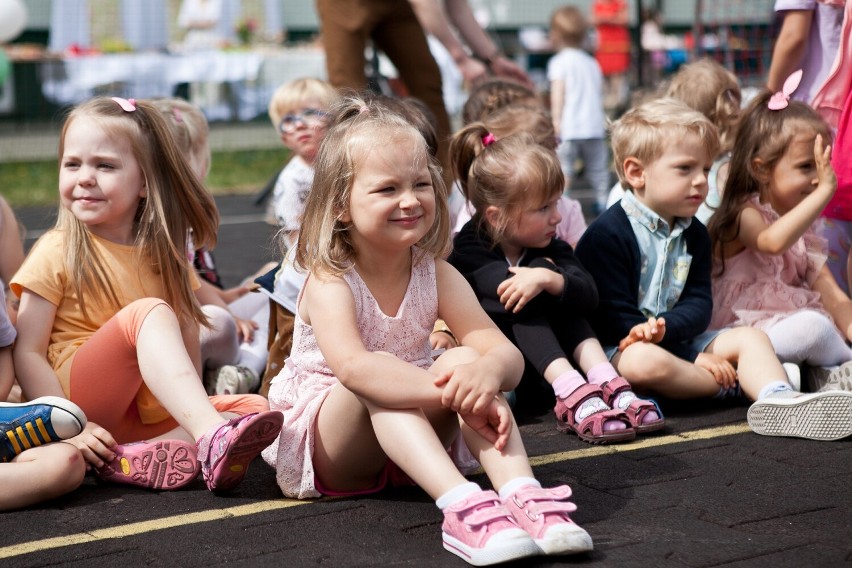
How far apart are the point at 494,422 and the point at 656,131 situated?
165cm

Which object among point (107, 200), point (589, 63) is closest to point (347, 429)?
point (107, 200)

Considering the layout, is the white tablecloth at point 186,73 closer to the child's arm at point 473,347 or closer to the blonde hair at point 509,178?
the blonde hair at point 509,178

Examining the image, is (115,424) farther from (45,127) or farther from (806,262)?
(45,127)

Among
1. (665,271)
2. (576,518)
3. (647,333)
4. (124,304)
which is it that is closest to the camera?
(576,518)

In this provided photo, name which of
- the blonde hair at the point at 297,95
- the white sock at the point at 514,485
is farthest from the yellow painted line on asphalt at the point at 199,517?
the blonde hair at the point at 297,95

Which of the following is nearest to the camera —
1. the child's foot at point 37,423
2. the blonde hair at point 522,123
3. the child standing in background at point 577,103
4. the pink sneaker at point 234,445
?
the pink sneaker at point 234,445

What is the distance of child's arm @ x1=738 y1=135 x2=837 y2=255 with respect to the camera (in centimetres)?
397

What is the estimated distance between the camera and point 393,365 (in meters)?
2.68

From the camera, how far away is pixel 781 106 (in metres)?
4.16

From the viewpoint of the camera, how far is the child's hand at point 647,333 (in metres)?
3.71

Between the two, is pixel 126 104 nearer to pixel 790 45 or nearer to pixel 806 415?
pixel 806 415

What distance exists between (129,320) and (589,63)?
6.52 metres

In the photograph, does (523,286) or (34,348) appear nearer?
(34,348)

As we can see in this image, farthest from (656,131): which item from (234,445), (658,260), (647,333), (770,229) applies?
(234,445)
